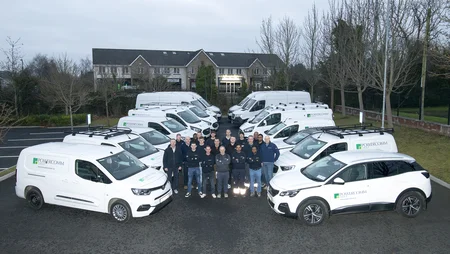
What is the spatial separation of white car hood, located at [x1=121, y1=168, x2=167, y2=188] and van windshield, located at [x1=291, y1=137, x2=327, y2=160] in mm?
4133

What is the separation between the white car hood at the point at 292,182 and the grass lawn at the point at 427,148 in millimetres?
5594

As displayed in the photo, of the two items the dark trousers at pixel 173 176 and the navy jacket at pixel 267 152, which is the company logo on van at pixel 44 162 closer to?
the dark trousers at pixel 173 176

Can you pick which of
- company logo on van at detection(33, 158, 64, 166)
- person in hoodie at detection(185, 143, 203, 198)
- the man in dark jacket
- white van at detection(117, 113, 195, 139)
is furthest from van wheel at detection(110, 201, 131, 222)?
white van at detection(117, 113, 195, 139)

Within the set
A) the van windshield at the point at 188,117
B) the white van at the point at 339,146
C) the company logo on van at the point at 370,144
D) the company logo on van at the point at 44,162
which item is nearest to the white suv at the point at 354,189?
the white van at the point at 339,146

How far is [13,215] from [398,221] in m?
9.20

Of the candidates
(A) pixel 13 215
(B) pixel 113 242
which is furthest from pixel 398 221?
(A) pixel 13 215

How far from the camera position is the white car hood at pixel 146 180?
793cm

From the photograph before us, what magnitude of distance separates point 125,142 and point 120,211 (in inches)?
138

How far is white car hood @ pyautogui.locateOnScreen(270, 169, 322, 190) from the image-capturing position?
766cm

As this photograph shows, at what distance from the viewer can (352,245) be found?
6.72 m

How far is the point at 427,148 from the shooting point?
14367mm

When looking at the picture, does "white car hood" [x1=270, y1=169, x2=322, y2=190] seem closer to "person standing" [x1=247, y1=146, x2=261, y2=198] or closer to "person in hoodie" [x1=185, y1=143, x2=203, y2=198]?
"person standing" [x1=247, y1=146, x2=261, y2=198]

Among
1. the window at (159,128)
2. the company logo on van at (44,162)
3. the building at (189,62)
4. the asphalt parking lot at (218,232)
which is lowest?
the asphalt parking lot at (218,232)

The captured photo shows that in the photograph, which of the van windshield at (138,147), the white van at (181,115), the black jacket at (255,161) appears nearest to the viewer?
the black jacket at (255,161)
